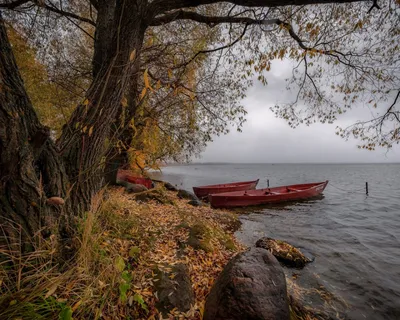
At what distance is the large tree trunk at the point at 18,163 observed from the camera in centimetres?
184

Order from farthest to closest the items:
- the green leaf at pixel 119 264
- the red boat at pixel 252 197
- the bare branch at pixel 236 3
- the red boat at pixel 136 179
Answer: the red boat at pixel 252 197 → the red boat at pixel 136 179 → the bare branch at pixel 236 3 → the green leaf at pixel 119 264

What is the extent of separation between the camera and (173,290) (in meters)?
2.57

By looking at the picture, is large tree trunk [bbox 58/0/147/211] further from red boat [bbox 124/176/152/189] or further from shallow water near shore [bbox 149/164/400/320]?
red boat [bbox 124/176/152/189]

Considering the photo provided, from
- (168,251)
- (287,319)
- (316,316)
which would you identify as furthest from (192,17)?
(316,316)

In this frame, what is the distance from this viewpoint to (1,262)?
167 cm

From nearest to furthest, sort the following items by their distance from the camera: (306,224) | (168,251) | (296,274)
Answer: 1. (168,251)
2. (296,274)
3. (306,224)

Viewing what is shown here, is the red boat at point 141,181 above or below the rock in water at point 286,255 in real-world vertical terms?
above

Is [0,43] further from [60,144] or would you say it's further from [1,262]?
[1,262]

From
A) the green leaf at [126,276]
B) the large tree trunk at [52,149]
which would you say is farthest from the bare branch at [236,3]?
the green leaf at [126,276]

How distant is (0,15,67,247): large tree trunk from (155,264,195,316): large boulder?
1.48 metres

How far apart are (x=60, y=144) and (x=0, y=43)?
3.99ft

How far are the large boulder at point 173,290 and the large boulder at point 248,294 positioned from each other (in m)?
0.31

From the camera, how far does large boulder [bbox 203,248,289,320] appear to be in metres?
2.45

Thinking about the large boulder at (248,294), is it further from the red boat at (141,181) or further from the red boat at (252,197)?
the red boat at (141,181)
